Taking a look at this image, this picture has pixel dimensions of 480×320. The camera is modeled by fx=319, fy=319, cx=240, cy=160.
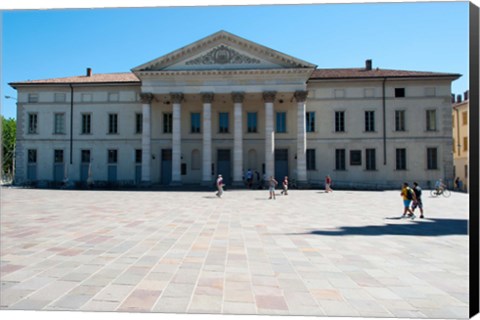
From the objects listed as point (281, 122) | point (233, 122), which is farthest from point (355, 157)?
point (233, 122)

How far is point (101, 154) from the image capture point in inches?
1454

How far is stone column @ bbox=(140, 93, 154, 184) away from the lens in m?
32.4

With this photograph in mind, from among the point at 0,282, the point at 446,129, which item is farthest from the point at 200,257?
the point at 446,129

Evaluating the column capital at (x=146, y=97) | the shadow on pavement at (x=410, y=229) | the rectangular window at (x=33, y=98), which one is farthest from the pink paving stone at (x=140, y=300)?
the rectangular window at (x=33, y=98)

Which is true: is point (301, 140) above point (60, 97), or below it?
below

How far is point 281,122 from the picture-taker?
36031 millimetres

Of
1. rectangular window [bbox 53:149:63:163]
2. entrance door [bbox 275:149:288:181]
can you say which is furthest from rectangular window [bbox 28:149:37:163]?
entrance door [bbox 275:149:288:181]

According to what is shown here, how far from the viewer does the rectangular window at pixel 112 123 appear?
37.2m

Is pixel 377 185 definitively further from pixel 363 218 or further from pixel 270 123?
pixel 363 218

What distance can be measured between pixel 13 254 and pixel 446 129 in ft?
128

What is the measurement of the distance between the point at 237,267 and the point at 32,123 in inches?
1593

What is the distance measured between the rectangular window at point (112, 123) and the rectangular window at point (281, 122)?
61.3ft

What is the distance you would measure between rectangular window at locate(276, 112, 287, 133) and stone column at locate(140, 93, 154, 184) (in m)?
13.9

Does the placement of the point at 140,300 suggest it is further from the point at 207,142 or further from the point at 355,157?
the point at 355,157
